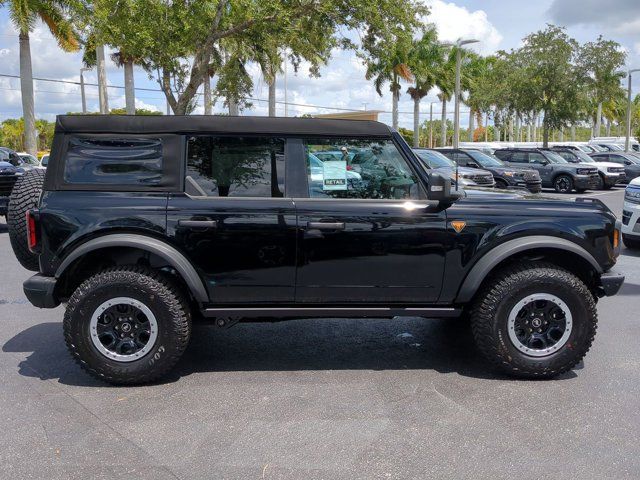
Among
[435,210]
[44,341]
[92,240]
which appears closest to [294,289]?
[435,210]

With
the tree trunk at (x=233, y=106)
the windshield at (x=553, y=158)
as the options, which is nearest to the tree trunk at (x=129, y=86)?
the tree trunk at (x=233, y=106)

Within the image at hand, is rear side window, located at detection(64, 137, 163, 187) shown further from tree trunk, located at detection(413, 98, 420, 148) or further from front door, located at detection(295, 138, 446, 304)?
tree trunk, located at detection(413, 98, 420, 148)

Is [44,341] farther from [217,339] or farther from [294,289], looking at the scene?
[294,289]

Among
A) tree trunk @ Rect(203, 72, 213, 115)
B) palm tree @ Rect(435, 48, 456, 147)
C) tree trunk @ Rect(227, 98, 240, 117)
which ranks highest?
→ palm tree @ Rect(435, 48, 456, 147)

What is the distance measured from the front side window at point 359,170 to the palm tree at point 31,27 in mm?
19855

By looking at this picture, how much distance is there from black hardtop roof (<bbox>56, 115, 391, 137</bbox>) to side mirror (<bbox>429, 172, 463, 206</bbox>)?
54 cm

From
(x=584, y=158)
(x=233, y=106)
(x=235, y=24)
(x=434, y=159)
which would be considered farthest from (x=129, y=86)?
(x=584, y=158)

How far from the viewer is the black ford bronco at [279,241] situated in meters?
4.16

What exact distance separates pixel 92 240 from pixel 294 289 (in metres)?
1.40

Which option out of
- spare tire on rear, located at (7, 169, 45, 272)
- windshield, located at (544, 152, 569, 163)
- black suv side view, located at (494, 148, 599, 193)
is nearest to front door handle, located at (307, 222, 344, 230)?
spare tire on rear, located at (7, 169, 45, 272)

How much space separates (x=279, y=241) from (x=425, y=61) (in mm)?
41091

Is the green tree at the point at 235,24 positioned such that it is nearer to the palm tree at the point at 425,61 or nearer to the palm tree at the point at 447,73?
the palm tree at the point at 425,61

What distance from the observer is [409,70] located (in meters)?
41.2

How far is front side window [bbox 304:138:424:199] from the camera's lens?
434 cm
